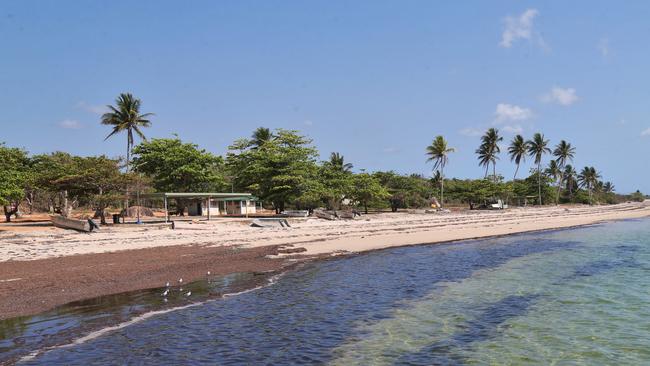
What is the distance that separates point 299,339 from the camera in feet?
28.6

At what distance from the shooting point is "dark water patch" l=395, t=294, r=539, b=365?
7.70 metres

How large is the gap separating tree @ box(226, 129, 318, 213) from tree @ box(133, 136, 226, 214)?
391 cm

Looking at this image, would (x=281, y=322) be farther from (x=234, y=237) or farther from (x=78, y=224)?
(x=78, y=224)

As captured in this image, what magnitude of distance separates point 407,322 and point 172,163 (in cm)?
3856

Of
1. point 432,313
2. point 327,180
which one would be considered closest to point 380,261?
point 432,313

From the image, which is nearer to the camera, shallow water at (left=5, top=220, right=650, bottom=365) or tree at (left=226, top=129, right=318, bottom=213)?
shallow water at (left=5, top=220, right=650, bottom=365)

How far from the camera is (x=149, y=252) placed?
18953 millimetres

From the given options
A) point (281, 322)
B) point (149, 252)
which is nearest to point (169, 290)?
point (281, 322)

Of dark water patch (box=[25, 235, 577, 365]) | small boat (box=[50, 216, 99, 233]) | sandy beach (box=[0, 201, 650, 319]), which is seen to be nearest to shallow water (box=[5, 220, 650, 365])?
dark water patch (box=[25, 235, 577, 365])

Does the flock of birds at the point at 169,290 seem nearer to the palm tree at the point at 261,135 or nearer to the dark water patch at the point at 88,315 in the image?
the dark water patch at the point at 88,315

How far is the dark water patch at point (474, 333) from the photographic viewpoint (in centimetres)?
770

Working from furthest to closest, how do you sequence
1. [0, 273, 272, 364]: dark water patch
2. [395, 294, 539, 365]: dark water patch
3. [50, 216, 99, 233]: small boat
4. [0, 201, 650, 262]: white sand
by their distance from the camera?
[50, 216, 99, 233]: small boat, [0, 201, 650, 262]: white sand, [0, 273, 272, 364]: dark water patch, [395, 294, 539, 365]: dark water patch

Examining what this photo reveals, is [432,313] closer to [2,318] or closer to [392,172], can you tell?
[2,318]

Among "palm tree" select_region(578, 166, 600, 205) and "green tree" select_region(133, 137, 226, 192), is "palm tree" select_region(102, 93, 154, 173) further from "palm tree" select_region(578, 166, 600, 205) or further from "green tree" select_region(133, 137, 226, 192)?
"palm tree" select_region(578, 166, 600, 205)
